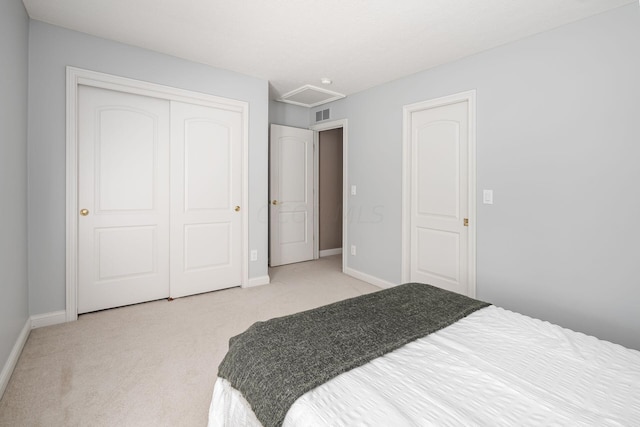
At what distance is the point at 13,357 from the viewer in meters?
1.96

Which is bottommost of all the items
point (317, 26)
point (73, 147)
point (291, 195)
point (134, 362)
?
point (134, 362)

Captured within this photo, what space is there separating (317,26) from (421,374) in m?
2.47

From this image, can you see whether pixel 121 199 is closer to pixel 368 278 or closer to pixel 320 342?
pixel 320 342

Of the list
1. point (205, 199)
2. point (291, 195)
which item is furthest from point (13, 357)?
point (291, 195)

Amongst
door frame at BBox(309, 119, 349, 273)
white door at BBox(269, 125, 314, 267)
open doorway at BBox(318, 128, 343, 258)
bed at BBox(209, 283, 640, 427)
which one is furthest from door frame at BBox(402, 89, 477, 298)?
open doorway at BBox(318, 128, 343, 258)

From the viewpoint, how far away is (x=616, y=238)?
213cm

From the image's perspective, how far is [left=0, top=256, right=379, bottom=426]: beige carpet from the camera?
159 centimetres

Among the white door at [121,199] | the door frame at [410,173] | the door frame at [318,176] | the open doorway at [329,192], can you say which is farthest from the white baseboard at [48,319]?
the open doorway at [329,192]

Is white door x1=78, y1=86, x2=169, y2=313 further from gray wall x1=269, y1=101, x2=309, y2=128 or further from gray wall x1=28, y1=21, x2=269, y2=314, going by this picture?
gray wall x1=269, y1=101, x2=309, y2=128

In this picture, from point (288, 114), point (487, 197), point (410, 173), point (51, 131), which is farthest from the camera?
point (288, 114)

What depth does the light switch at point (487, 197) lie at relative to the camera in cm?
276

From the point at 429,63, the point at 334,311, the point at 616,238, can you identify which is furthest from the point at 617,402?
the point at 429,63

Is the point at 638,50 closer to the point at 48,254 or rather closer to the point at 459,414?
the point at 459,414

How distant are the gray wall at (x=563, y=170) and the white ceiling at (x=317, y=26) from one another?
217 millimetres
